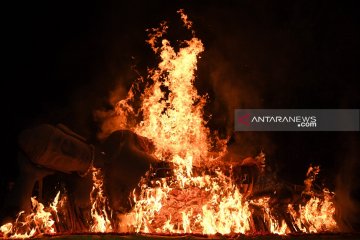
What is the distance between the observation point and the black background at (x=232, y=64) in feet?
29.6

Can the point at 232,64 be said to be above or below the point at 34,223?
above

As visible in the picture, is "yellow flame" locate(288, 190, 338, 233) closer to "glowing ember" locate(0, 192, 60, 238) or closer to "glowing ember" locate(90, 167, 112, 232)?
"glowing ember" locate(90, 167, 112, 232)

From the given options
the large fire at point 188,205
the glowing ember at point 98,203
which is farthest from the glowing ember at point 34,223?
the glowing ember at point 98,203

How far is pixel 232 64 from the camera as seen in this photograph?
977 cm

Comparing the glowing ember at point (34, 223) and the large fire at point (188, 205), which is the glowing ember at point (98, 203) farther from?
the glowing ember at point (34, 223)

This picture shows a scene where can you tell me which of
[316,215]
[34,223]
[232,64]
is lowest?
Answer: [34,223]

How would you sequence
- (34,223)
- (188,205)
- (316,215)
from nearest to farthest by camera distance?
(34,223)
(188,205)
(316,215)

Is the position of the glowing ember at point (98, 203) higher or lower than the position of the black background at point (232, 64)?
lower

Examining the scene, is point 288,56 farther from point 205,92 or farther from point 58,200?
point 58,200

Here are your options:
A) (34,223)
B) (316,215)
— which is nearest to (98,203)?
(34,223)

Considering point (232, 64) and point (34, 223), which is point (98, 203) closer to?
point (34, 223)

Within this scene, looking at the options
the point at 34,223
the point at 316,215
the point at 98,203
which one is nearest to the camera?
the point at 34,223

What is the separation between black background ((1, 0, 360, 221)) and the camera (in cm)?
901

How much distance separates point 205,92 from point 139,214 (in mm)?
3828
